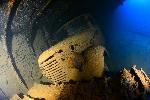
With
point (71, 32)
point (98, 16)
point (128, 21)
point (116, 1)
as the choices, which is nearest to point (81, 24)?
point (71, 32)

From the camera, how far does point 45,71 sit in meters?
3.04

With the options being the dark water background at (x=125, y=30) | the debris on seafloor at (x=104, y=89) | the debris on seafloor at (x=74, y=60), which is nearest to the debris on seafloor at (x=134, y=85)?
the debris on seafloor at (x=104, y=89)

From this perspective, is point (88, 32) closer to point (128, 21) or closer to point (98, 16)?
point (98, 16)

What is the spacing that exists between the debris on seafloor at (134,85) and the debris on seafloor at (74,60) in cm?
47

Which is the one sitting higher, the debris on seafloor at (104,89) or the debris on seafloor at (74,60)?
the debris on seafloor at (74,60)

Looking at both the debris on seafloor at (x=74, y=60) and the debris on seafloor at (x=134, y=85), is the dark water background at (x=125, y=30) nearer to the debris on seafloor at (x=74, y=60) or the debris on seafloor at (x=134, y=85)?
the debris on seafloor at (x=74, y=60)

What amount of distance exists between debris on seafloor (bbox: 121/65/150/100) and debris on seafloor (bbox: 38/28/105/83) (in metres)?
0.47

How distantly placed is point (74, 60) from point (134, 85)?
83cm

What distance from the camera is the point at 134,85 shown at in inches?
95.9

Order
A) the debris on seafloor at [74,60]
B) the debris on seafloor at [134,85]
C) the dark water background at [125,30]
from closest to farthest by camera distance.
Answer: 1. the debris on seafloor at [134,85]
2. the debris on seafloor at [74,60]
3. the dark water background at [125,30]

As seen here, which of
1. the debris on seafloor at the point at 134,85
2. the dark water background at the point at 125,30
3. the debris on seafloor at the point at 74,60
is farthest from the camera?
the dark water background at the point at 125,30

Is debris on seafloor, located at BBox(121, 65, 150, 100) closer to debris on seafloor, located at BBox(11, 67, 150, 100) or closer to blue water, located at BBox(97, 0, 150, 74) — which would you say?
debris on seafloor, located at BBox(11, 67, 150, 100)

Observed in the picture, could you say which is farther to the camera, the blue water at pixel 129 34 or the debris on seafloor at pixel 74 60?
the blue water at pixel 129 34

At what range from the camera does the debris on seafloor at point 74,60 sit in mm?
2896
